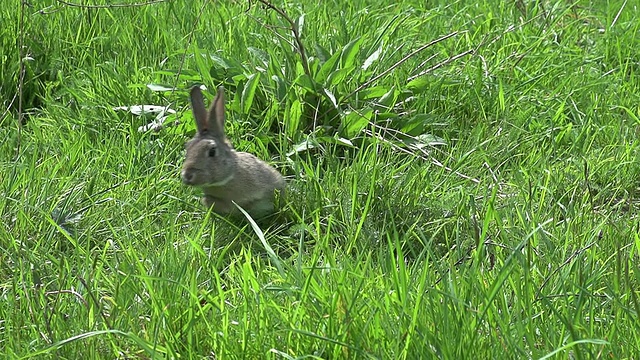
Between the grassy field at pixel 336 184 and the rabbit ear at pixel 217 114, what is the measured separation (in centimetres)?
27

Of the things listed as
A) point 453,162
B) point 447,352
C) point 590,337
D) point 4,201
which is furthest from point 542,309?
point 4,201

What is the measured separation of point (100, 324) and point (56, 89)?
2.25 metres

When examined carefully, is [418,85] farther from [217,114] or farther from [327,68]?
[217,114]

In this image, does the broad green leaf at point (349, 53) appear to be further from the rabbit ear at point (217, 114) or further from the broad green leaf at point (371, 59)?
the rabbit ear at point (217, 114)

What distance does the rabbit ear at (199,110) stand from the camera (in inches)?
155

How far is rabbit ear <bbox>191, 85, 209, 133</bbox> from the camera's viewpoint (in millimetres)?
3936

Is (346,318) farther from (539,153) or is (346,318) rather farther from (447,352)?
(539,153)

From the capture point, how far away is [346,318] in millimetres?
2570

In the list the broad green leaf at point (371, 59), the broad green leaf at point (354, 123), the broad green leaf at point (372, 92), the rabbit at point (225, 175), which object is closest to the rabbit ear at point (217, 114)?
the rabbit at point (225, 175)

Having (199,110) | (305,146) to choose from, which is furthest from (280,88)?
(199,110)

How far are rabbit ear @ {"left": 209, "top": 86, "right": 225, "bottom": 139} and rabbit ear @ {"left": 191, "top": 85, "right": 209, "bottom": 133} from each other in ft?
0.07

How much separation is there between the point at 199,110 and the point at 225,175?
26cm

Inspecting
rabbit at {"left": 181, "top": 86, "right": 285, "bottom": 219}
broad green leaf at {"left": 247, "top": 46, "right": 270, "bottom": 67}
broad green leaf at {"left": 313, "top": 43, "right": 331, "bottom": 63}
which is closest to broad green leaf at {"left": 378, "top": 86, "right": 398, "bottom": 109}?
broad green leaf at {"left": 313, "top": 43, "right": 331, "bottom": 63}

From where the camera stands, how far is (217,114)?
396cm
